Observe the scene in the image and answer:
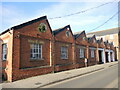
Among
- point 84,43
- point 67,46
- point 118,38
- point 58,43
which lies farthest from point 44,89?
point 118,38

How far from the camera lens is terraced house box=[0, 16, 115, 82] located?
417 inches

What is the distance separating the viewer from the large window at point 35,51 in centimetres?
1221

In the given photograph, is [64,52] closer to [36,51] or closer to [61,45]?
[61,45]

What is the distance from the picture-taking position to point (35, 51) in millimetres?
12547

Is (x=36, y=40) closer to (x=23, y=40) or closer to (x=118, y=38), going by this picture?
(x=23, y=40)

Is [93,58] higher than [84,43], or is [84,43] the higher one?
[84,43]

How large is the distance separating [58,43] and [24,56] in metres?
5.22

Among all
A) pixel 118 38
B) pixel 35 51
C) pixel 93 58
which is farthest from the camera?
pixel 118 38

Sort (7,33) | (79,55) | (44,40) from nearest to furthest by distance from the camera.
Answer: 1. (7,33)
2. (44,40)
3. (79,55)

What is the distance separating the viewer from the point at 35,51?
12547 mm

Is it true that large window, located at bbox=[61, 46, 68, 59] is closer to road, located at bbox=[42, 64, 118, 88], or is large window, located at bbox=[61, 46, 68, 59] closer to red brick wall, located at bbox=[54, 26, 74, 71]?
red brick wall, located at bbox=[54, 26, 74, 71]

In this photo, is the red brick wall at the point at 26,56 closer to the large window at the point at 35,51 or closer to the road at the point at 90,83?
the large window at the point at 35,51

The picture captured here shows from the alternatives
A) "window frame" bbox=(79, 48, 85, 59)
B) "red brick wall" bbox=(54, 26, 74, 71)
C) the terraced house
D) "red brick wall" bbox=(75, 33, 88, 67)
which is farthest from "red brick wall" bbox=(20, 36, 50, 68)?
"window frame" bbox=(79, 48, 85, 59)

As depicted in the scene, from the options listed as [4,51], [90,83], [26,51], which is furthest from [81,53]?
[4,51]
